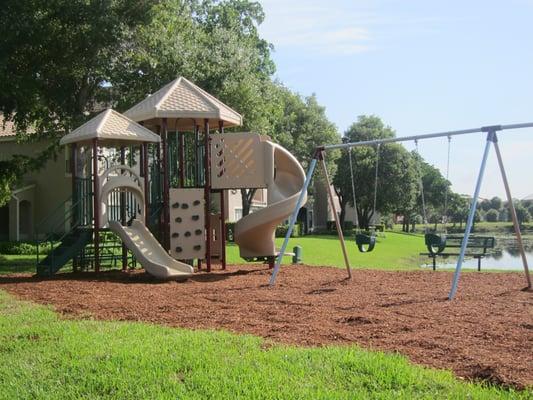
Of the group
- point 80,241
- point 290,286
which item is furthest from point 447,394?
point 80,241

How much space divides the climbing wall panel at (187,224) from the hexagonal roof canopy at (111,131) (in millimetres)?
1494

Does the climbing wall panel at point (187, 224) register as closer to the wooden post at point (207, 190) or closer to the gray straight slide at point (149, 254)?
the wooden post at point (207, 190)

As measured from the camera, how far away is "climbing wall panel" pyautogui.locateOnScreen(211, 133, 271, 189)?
607 inches

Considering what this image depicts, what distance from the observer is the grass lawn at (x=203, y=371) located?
480cm

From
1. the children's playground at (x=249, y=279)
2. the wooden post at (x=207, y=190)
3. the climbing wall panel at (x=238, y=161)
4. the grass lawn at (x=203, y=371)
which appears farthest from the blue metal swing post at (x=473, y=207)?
the wooden post at (x=207, y=190)

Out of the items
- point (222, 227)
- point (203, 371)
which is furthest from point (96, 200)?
point (203, 371)

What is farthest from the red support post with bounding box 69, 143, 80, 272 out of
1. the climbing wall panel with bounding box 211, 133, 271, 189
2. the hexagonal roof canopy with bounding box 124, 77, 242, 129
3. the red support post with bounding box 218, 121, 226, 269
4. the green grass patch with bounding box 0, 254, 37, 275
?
the red support post with bounding box 218, 121, 226, 269

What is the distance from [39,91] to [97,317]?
13.1 meters

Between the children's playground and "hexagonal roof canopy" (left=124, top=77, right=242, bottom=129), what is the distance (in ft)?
0.13

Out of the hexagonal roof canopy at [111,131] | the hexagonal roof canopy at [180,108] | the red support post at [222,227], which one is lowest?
the red support post at [222,227]

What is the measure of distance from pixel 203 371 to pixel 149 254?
8.77 meters

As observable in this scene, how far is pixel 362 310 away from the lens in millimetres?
8781

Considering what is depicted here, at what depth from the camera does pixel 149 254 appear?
1384cm

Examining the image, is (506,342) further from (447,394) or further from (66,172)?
(66,172)
